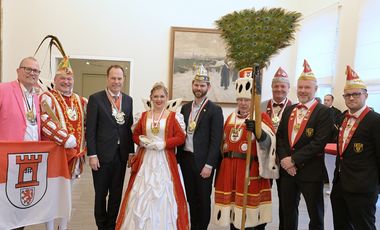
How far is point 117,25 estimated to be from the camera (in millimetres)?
7148

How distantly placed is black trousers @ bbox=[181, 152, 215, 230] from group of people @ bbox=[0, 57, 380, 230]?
0.03 feet

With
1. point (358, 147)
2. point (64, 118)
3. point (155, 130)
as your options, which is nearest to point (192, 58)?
point (155, 130)

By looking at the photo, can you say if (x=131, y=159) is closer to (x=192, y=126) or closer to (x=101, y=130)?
(x=101, y=130)

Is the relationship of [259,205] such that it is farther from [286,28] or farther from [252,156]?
[286,28]

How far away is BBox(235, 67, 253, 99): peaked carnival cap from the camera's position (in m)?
2.66

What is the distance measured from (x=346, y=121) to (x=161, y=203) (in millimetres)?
1648

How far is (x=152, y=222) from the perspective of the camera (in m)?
2.68

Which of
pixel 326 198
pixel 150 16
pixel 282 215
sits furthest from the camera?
pixel 150 16

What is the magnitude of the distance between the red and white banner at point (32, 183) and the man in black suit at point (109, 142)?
0.81 ft

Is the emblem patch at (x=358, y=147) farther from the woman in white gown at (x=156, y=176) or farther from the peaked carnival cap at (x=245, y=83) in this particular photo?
the woman in white gown at (x=156, y=176)

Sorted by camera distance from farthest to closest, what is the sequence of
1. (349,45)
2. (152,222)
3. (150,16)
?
(150,16) → (349,45) → (152,222)

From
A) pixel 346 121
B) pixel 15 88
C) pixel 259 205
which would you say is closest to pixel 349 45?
pixel 346 121

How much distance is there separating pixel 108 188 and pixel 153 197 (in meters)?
0.53

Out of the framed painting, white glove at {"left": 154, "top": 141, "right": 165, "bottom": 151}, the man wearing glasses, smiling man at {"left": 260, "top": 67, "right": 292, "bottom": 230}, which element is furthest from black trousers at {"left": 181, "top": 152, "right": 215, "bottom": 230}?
the framed painting
